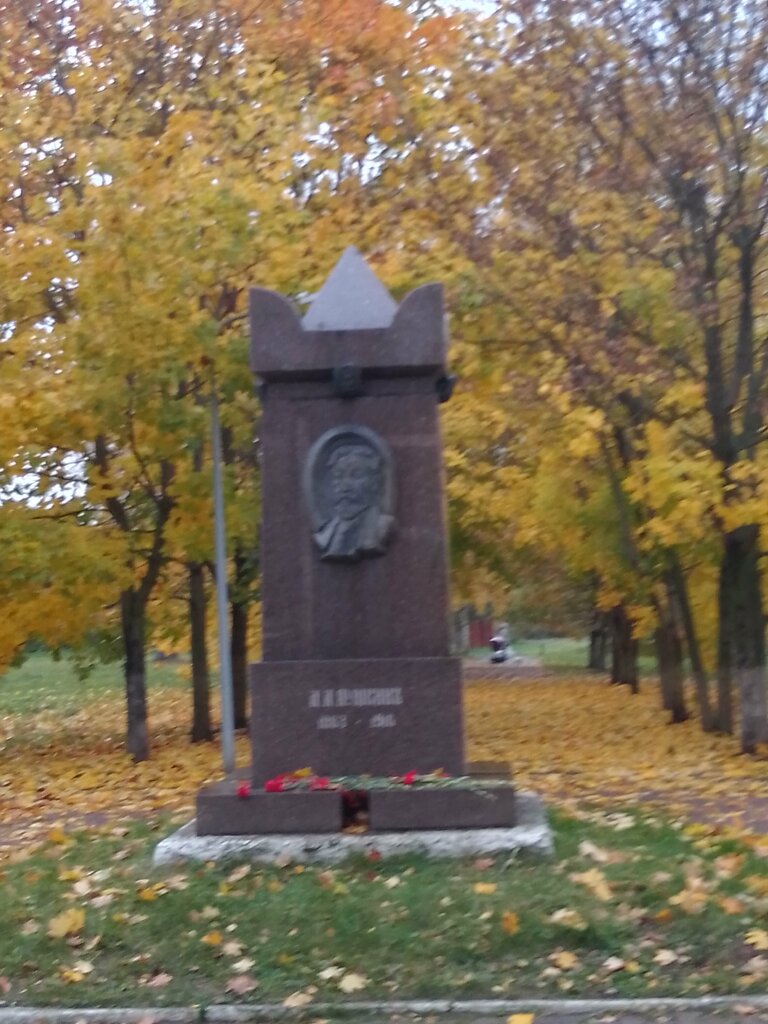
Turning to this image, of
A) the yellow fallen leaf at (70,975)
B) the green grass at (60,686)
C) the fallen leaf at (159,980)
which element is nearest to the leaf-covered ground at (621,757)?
the fallen leaf at (159,980)

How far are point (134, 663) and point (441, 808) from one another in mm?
8715

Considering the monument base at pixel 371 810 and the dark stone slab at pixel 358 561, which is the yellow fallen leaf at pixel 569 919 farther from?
the dark stone slab at pixel 358 561

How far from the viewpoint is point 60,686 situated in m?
39.3

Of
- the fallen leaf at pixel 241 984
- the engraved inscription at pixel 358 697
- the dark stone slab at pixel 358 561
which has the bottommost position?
the fallen leaf at pixel 241 984

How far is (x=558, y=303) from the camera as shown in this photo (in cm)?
1510

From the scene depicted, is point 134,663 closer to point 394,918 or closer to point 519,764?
point 519,764

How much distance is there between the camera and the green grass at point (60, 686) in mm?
28812

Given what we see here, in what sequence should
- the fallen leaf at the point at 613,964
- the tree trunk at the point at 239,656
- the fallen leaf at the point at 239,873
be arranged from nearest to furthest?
1. the fallen leaf at the point at 613,964
2. the fallen leaf at the point at 239,873
3. the tree trunk at the point at 239,656

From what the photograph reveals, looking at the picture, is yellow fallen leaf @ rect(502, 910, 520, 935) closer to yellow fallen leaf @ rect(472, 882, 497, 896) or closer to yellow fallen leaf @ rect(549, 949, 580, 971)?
yellow fallen leaf @ rect(549, 949, 580, 971)

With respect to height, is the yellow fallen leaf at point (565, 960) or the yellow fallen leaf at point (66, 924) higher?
the yellow fallen leaf at point (66, 924)

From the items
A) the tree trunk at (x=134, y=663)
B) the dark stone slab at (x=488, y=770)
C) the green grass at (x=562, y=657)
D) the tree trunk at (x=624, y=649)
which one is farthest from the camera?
the green grass at (x=562, y=657)

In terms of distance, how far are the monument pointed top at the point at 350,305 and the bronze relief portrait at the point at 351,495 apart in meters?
0.78

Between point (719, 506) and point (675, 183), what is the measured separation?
347 centimetres

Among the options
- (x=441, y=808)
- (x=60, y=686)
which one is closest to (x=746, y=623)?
(x=441, y=808)
